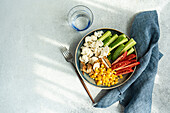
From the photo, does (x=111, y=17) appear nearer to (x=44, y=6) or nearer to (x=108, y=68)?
(x=108, y=68)

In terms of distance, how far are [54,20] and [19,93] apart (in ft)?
3.24

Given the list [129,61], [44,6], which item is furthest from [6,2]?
[129,61]

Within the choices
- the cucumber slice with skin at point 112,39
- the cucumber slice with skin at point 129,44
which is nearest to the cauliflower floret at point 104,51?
the cucumber slice with skin at point 112,39

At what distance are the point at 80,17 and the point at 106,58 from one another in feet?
1.94

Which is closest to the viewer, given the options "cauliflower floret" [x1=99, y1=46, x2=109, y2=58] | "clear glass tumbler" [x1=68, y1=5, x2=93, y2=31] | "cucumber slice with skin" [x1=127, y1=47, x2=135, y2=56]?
"cauliflower floret" [x1=99, y1=46, x2=109, y2=58]

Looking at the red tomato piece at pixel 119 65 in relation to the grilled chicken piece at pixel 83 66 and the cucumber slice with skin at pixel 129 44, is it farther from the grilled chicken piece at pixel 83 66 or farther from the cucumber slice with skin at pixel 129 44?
the grilled chicken piece at pixel 83 66

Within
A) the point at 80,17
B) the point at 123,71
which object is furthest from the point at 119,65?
the point at 80,17

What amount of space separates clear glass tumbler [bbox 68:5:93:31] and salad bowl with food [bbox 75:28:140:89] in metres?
0.17

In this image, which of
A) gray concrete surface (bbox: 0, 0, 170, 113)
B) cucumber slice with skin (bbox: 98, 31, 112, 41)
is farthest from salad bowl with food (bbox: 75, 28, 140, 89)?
gray concrete surface (bbox: 0, 0, 170, 113)

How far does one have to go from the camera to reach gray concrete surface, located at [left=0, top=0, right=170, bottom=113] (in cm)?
180

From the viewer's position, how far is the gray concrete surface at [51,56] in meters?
1.80

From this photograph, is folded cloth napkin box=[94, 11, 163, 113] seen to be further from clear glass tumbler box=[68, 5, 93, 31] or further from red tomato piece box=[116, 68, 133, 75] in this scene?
clear glass tumbler box=[68, 5, 93, 31]

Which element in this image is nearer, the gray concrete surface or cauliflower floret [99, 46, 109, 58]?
cauliflower floret [99, 46, 109, 58]

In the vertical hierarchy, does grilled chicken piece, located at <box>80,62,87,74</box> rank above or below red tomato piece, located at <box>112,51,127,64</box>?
below
